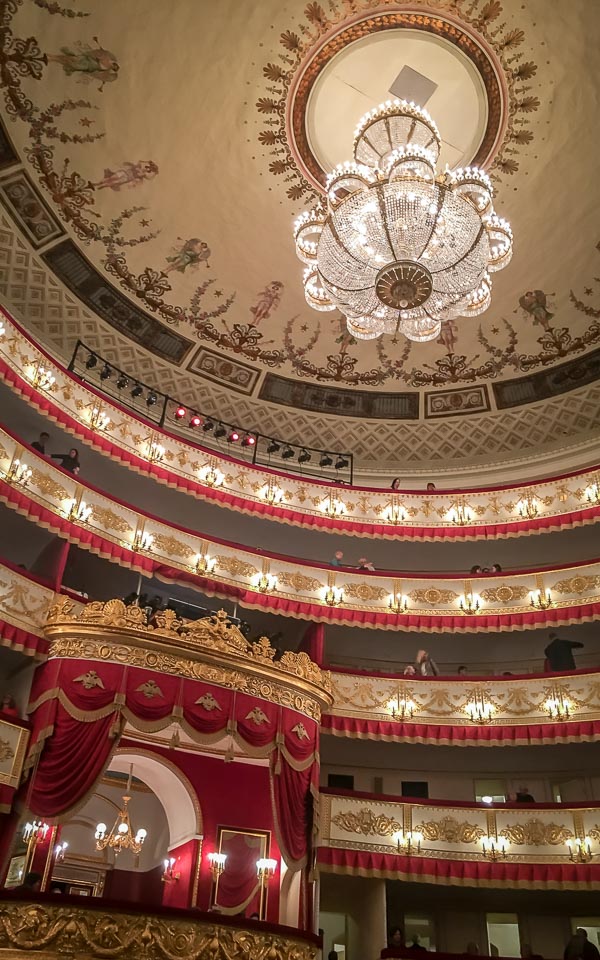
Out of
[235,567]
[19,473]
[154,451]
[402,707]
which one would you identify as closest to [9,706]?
[19,473]

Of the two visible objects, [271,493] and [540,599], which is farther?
[271,493]

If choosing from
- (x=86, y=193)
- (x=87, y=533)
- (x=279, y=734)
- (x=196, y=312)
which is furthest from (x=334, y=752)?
(x=86, y=193)

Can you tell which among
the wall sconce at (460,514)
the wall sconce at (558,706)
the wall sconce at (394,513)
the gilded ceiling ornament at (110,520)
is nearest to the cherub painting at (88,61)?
the gilded ceiling ornament at (110,520)

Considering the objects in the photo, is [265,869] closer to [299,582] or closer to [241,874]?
[241,874]

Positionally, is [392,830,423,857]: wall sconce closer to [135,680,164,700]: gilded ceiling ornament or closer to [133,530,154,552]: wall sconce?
[135,680,164,700]: gilded ceiling ornament

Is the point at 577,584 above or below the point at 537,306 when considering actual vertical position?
below

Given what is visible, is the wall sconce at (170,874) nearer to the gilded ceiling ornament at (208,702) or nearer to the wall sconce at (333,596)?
the gilded ceiling ornament at (208,702)

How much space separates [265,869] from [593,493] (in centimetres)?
1033

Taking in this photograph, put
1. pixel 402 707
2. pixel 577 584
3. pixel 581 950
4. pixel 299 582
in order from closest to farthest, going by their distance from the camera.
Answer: pixel 581 950 → pixel 402 707 → pixel 577 584 → pixel 299 582

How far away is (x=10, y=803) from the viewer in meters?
9.01

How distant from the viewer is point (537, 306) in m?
16.7

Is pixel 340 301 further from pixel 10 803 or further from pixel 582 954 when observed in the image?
pixel 582 954

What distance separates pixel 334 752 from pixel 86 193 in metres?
12.2

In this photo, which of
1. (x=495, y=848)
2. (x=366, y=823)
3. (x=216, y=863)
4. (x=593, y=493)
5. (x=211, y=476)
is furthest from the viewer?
(x=211, y=476)
